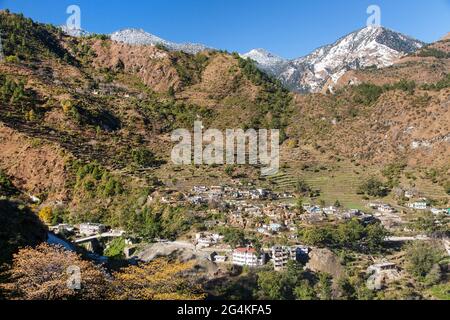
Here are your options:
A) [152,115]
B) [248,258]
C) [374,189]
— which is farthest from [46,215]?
[152,115]

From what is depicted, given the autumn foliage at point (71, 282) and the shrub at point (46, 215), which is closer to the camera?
the autumn foliage at point (71, 282)

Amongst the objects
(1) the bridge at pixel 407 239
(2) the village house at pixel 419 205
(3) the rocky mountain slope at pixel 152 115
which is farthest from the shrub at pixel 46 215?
(2) the village house at pixel 419 205

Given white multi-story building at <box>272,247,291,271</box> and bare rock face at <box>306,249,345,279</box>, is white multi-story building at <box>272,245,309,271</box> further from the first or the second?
bare rock face at <box>306,249,345,279</box>

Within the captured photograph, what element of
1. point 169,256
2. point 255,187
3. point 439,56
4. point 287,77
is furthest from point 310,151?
point 287,77

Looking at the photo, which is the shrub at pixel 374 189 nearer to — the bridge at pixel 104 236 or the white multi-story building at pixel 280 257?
the white multi-story building at pixel 280 257

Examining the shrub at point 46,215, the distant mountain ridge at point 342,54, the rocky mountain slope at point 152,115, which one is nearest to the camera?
the shrub at point 46,215
